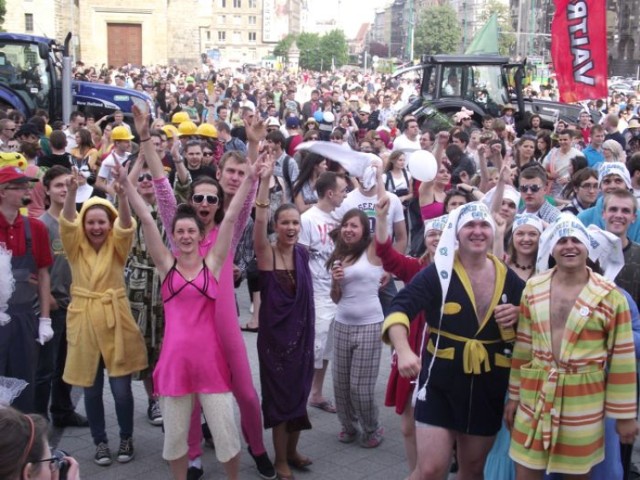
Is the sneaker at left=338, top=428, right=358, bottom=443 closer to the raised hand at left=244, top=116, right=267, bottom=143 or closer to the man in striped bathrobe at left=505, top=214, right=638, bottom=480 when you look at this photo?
the man in striped bathrobe at left=505, top=214, right=638, bottom=480

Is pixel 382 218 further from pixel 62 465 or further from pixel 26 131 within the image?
pixel 26 131


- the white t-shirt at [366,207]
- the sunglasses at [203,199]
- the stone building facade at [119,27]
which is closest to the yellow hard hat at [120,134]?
the white t-shirt at [366,207]

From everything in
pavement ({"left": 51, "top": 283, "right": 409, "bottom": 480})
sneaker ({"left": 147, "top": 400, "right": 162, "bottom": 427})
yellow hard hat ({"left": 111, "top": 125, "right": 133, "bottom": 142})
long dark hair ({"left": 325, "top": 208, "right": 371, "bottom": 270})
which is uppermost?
yellow hard hat ({"left": 111, "top": 125, "right": 133, "bottom": 142})

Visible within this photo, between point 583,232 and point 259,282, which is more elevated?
point 583,232

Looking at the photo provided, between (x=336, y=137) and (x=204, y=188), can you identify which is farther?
(x=336, y=137)

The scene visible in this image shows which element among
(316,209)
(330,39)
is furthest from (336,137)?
(330,39)

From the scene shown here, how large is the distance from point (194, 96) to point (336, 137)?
13494 mm

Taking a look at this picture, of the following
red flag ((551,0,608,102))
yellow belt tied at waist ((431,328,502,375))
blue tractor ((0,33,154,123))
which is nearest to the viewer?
yellow belt tied at waist ((431,328,502,375))

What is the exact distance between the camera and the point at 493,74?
67.9ft

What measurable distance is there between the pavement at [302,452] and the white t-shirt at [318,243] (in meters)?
1.03

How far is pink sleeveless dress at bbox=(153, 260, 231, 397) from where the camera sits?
5059mm

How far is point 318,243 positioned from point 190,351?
2015 millimetres

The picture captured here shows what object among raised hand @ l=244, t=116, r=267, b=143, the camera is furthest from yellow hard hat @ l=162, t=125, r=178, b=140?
the camera

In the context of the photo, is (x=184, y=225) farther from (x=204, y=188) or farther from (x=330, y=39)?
(x=330, y=39)
